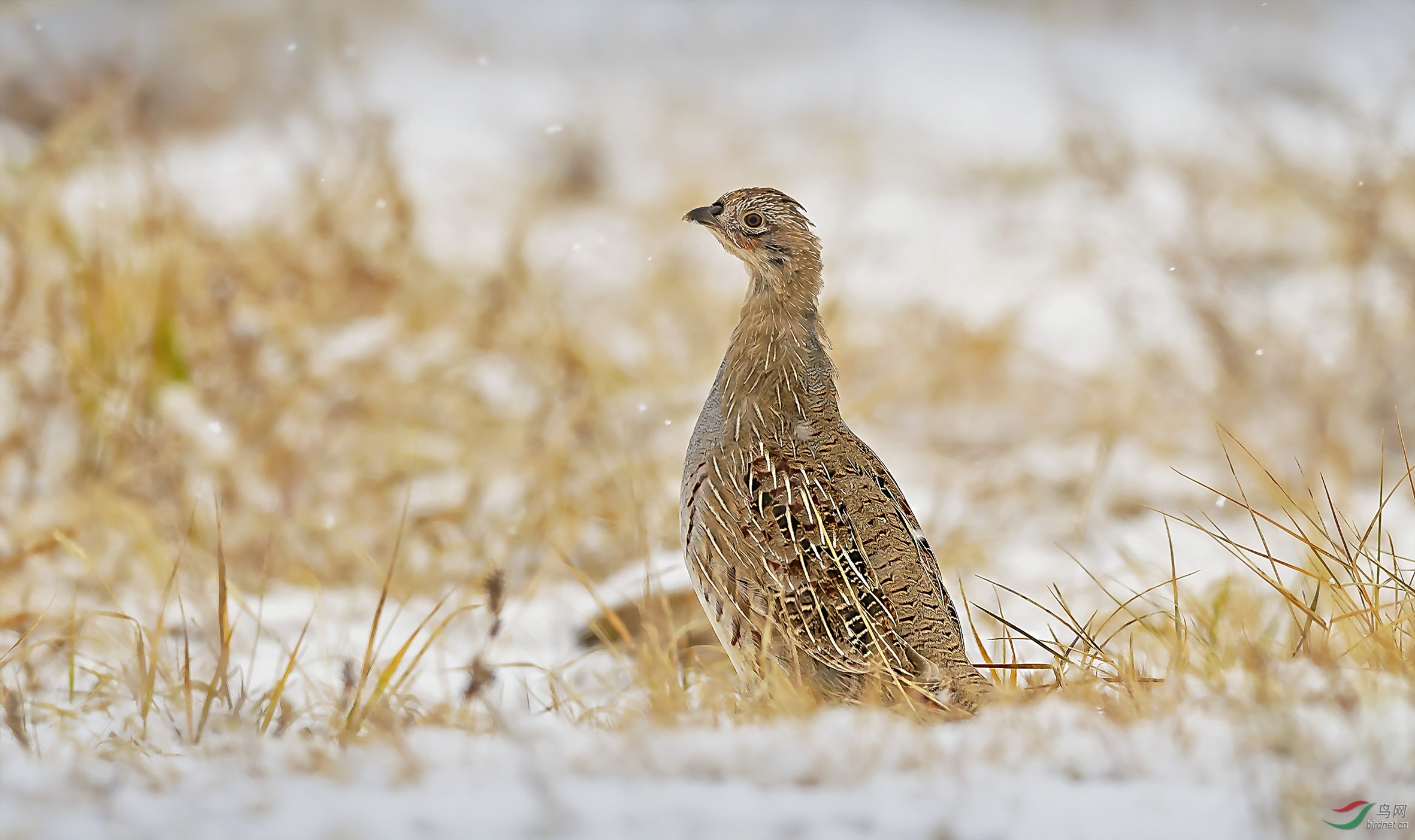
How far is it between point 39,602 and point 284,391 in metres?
1.32

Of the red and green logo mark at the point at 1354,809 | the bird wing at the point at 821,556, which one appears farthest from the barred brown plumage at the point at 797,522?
the red and green logo mark at the point at 1354,809

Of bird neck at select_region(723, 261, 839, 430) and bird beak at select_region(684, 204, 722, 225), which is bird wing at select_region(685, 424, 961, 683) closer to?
bird neck at select_region(723, 261, 839, 430)

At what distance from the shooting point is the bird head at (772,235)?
2.27m

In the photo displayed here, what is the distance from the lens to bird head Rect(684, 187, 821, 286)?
7.44 ft

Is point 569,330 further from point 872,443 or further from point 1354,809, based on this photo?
point 1354,809

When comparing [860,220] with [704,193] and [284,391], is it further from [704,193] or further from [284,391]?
[284,391]

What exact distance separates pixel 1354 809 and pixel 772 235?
1.48m

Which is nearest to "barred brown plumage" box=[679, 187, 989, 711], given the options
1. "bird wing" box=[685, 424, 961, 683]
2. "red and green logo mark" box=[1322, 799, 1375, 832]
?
"bird wing" box=[685, 424, 961, 683]

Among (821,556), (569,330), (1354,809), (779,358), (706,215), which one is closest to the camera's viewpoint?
(1354,809)

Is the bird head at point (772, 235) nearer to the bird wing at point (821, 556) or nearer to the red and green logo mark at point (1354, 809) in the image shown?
the bird wing at point (821, 556)

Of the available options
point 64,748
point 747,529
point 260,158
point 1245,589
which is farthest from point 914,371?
point 260,158

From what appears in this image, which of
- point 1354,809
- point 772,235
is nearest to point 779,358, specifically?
point 772,235

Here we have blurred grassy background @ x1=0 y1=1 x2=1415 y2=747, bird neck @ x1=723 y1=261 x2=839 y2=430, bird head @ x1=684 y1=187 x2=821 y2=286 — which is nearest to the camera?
bird neck @ x1=723 y1=261 x2=839 y2=430

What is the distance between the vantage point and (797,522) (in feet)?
6.34
